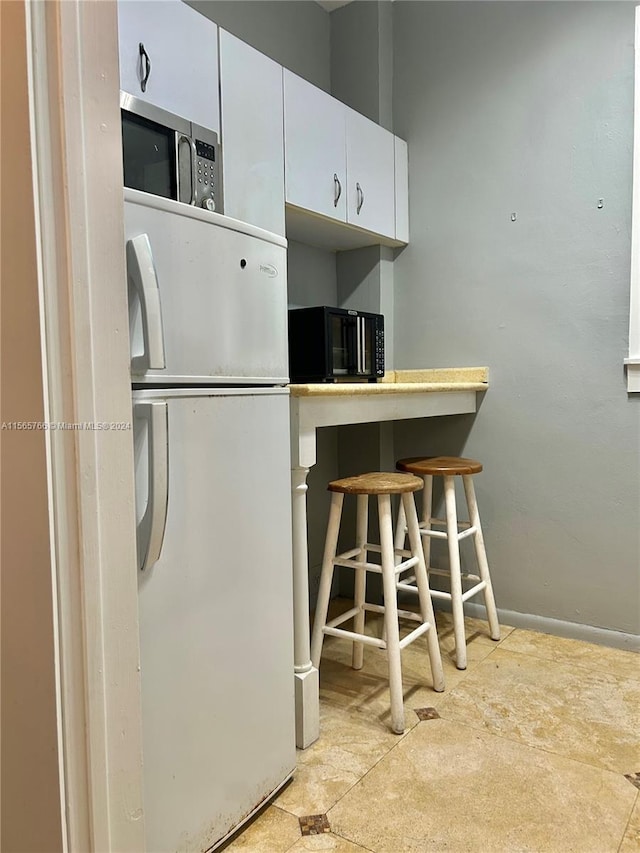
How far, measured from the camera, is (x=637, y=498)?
2377mm

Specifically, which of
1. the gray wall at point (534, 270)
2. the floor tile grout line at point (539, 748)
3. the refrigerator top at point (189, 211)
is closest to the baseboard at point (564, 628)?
the gray wall at point (534, 270)

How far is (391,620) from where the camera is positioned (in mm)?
1861

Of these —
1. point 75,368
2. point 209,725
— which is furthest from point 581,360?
point 75,368

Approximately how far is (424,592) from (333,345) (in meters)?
0.95

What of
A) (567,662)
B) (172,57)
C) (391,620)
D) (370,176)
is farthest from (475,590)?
(172,57)

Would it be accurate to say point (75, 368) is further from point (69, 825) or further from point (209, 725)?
point (209, 725)

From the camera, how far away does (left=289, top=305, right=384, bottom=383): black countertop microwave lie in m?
2.30

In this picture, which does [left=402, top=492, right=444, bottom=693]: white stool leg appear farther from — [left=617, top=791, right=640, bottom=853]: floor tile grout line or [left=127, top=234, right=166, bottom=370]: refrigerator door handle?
[left=127, top=234, right=166, bottom=370]: refrigerator door handle

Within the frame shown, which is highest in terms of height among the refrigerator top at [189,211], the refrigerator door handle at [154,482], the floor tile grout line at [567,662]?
the refrigerator top at [189,211]

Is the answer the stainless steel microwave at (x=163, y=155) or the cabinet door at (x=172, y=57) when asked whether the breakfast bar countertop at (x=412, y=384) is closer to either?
the stainless steel microwave at (x=163, y=155)

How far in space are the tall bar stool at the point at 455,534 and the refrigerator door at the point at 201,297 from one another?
100 centimetres

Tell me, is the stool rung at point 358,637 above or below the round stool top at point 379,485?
below

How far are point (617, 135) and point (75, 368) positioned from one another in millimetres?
2277

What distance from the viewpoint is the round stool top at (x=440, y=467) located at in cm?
230
